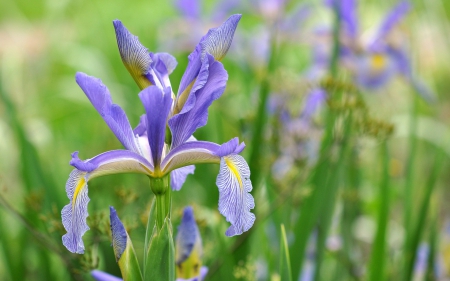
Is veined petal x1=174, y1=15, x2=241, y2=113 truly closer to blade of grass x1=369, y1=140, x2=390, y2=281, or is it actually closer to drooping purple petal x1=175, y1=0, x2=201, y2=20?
blade of grass x1=369, y1=140, x2=390, y2=281

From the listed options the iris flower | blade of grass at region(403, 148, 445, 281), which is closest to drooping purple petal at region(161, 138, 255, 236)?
the iris flower

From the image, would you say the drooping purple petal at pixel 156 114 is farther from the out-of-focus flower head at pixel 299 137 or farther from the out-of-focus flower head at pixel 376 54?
the out-of-focus flower head at pixel 376 54

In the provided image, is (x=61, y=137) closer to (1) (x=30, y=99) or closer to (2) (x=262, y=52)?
(1) (x=30, y=99)

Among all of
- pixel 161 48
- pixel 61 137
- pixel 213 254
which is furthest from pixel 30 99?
pixel 213 254

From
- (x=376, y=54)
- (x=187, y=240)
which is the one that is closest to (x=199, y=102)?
(x=187, y=240)

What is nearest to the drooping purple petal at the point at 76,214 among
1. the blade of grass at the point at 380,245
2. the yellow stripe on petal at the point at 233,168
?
the yellow stripe on petal at the point at 233,168
